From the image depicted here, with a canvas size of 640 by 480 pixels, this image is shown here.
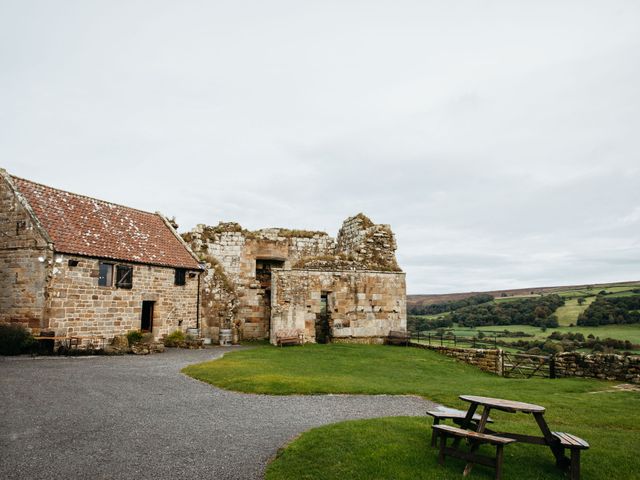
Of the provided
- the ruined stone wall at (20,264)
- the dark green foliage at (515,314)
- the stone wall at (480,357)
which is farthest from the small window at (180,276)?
the dark green foliage at (515,314)

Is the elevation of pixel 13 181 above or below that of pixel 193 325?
above

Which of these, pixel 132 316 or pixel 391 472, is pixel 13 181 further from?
pixel 391 472

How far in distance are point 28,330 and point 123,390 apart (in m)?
9.29

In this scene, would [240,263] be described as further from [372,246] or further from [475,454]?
[475,454]

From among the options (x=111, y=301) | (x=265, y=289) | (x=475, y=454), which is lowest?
(x=475, y=454)

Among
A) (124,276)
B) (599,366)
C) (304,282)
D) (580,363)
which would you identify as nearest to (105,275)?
(124,276)

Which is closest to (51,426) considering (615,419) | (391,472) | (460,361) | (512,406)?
(391,472)

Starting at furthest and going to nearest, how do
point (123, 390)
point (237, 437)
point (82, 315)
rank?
1. point (82, 315)
2. point (123, 390)
3. point (237, 437)

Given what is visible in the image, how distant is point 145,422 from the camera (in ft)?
27.5

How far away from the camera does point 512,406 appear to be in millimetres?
6219

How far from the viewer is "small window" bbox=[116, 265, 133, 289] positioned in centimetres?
2069

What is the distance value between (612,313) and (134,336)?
102 feet

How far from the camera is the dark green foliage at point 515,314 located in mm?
34481

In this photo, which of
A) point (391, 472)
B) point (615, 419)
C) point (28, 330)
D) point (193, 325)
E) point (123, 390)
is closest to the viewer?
point (391, 472)
